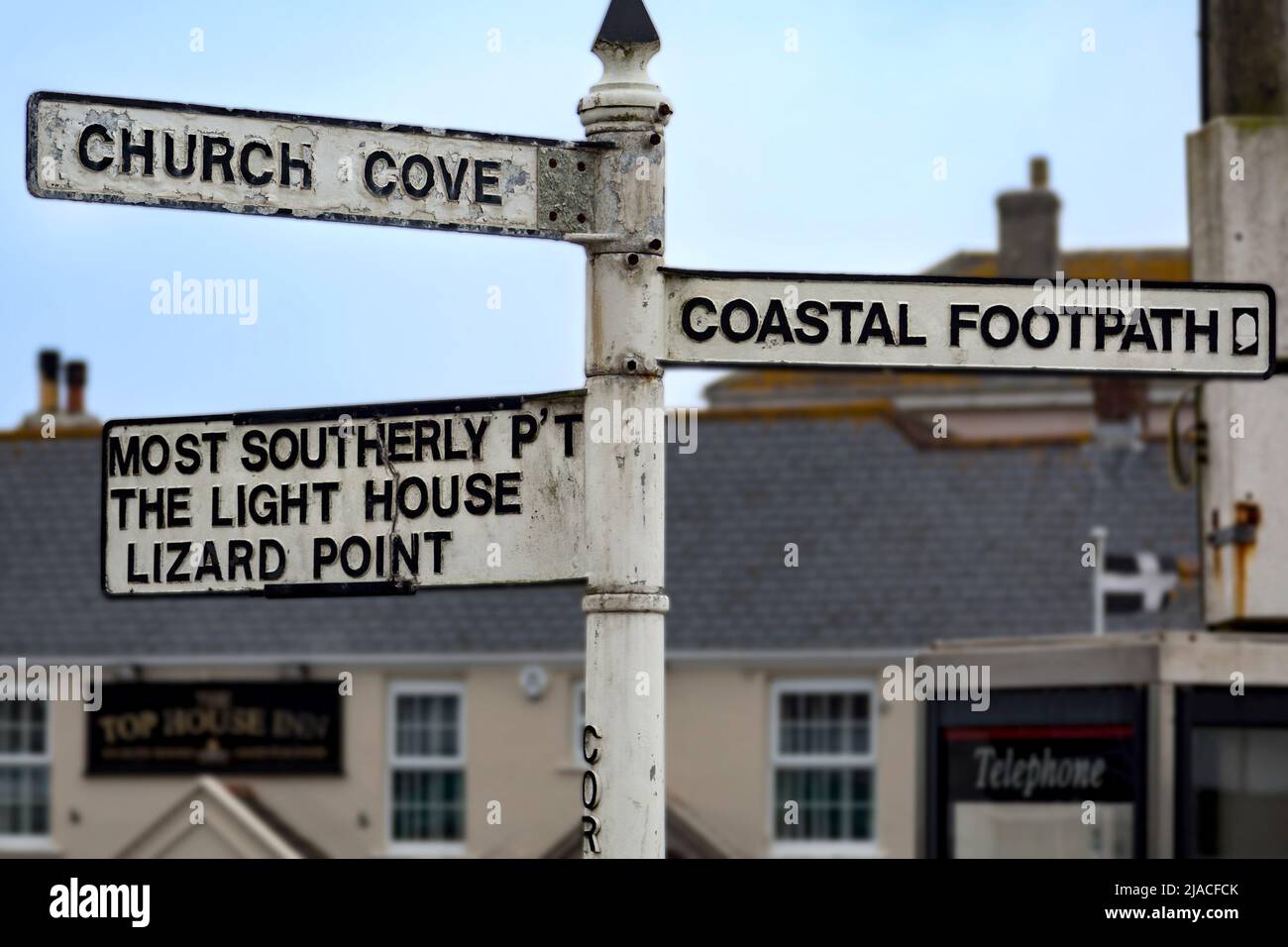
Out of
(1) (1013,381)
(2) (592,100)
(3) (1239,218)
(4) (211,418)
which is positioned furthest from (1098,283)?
(1) (1013,381)

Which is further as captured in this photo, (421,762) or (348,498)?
(421,762)

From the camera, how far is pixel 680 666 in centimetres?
2478

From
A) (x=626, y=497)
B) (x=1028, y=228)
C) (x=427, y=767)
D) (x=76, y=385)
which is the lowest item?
(x=427, y=767)

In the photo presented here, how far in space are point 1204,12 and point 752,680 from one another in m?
16.1

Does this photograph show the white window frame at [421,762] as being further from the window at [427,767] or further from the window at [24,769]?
the window at [24,769]

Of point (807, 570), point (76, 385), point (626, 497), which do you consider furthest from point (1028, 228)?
point (626, 497)

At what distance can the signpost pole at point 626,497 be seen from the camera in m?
4.27

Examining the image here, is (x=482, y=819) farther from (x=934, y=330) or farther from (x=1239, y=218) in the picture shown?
(x=934, y=330)

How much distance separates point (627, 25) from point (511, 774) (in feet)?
68.1

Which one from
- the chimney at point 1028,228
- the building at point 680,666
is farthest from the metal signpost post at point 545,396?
the chimney at point 1028,228

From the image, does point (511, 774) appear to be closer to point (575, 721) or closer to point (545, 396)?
point (575, 721)

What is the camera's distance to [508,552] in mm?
4418

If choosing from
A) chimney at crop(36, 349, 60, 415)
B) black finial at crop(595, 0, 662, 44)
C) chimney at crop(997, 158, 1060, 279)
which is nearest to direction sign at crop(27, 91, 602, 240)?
black finial at crop(595, 0, 662, 44)
